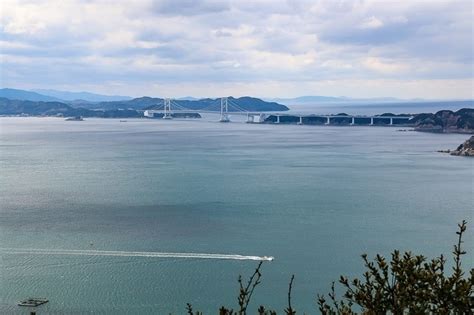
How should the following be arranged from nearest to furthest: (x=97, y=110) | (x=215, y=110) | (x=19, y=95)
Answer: (x=215, y=110) → (x=97, y=110) → (x=19, y=95)

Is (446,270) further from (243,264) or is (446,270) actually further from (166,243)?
(166,243)

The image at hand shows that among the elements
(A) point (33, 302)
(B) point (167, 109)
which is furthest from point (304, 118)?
(A) point (33, 302)

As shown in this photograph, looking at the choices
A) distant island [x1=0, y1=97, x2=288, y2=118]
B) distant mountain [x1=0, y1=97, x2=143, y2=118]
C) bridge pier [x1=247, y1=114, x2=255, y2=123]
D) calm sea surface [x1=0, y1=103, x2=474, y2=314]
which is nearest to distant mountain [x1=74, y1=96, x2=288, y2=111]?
distant island [x1=0, y1=97, x2=288, y2=118]

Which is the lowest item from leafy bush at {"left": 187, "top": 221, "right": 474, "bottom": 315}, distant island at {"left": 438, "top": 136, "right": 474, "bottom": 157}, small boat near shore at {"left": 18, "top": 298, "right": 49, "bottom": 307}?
small boat near shore at {"left": 18, "top": 298, "right": 49, "bottom": 307}

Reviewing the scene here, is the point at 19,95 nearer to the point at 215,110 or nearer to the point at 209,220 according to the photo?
the point at 215,110

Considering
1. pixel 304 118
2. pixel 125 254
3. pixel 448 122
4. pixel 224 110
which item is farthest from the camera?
pixel 224 110

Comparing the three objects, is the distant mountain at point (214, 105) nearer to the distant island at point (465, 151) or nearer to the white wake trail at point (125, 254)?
the distant island at point (465, 151)

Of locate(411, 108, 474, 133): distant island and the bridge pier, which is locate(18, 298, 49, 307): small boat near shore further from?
the bridge pier

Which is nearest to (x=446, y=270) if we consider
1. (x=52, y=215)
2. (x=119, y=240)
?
(x=119, y=240)

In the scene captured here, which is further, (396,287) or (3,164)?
(3,164)
